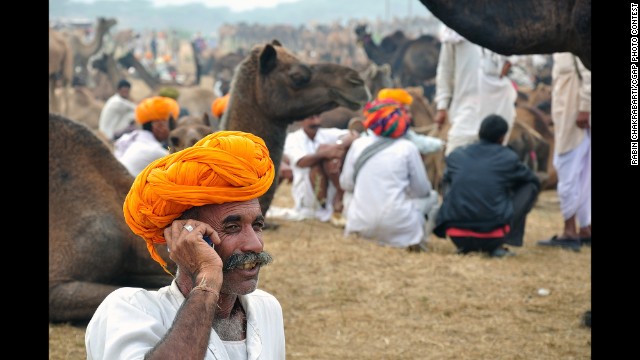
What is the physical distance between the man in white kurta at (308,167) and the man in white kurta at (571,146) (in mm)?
2123

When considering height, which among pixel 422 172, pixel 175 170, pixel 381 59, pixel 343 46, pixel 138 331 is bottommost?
pixel 343 46

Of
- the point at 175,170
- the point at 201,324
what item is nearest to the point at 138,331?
the point at 201,324

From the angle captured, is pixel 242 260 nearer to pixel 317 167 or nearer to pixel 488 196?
pixel 488 196

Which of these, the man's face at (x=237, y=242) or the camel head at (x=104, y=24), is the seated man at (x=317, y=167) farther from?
the camel head at (x=104, y=24)

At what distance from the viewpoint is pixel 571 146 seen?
28.8ft

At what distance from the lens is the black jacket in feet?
27.0

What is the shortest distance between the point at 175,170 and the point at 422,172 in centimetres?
622

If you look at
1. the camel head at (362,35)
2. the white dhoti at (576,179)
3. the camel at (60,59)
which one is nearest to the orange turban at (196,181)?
the white dhoti at (576,179)

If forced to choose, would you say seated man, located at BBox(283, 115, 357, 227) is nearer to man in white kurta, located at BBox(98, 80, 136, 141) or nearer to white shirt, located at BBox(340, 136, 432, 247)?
white shirt, located at BBox(340, 136, 432, 247)

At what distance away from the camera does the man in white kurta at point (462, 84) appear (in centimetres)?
971

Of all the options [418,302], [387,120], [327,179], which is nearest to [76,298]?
[418,302]

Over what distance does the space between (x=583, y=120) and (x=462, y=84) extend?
1.65m
